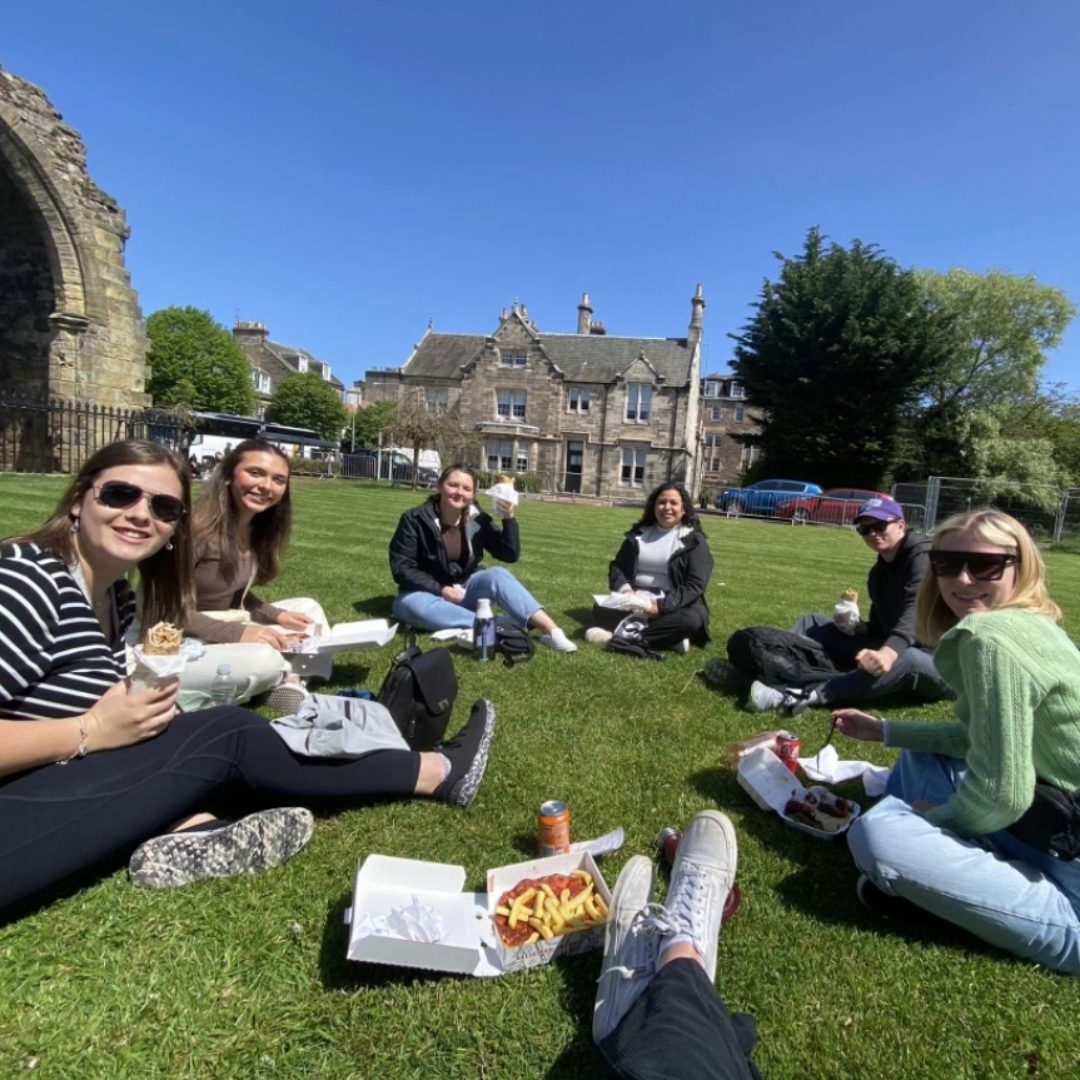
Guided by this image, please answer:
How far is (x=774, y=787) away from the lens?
10.6ft

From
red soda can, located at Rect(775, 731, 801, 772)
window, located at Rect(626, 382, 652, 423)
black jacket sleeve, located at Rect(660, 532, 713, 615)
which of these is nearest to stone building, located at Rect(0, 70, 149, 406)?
black jacket sleeve, located at Rect(660, 532, 713, 615)

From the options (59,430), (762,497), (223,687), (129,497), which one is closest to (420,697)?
(223,687)

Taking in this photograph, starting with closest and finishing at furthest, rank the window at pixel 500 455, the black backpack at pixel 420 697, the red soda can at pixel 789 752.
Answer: the black backpack at pixel 420 697 → the red soda can at pixel 789 752 → the window at pixel 500 455

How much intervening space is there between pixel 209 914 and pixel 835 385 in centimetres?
3506

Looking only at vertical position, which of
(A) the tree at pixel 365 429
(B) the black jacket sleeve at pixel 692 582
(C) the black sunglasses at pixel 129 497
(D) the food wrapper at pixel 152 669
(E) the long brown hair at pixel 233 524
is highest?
(A) the tree at pixel 365 429

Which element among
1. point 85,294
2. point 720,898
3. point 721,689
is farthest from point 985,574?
point 85,294

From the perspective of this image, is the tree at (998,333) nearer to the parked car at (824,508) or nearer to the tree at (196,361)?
the parked car at (824,508)

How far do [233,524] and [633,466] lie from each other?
39772 millimetres

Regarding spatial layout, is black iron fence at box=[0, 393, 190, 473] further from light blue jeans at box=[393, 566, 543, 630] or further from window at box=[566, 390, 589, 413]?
window at box=[566, 390, 589, 413]

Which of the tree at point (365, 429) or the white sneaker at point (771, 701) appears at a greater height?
the tree at point (365, 429)

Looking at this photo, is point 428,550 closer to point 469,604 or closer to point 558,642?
point 469,604

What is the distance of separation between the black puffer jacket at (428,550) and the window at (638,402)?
37.6m

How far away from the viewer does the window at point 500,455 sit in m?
43.4

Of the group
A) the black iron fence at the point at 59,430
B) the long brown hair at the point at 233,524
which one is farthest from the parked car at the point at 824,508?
the long brown hair at the point at 233,524
